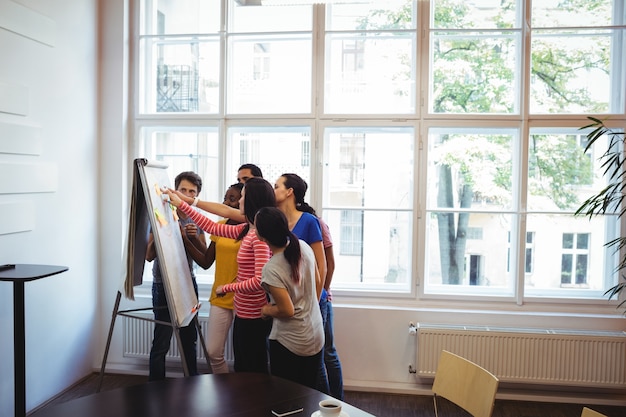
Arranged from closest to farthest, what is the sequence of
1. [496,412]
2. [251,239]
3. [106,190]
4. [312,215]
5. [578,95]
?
1. [251,239]
2. [312,215]
3. [496,412]
4. [578,95]
5. [106,190]

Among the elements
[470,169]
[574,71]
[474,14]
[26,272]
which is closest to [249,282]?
[26,272]

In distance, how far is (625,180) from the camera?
4020 millimetres

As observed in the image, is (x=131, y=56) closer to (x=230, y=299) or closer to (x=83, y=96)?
(x=83, y=96)

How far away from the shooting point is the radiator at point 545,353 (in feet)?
12.9

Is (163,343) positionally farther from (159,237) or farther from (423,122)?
(423,122)

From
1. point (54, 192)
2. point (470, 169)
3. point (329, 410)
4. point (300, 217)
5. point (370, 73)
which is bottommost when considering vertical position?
point (329, 410)

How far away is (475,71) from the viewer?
4254 millimetres

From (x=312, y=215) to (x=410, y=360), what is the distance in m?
1.66

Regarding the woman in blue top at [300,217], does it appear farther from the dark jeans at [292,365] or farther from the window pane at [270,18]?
the window pane at [270,18]

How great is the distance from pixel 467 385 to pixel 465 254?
206cm

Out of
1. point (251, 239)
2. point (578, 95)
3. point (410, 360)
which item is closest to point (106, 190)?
point (251, 239)

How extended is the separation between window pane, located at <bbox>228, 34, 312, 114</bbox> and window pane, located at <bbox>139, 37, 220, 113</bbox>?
0.51 feet

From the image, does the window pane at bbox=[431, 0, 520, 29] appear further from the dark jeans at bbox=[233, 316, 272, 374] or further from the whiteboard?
the dark jeans at bbox=[233, 316, 272, 374]

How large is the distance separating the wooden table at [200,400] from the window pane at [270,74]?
8.59 ft
